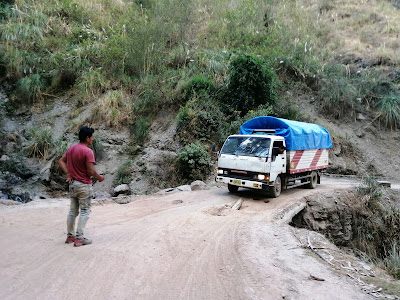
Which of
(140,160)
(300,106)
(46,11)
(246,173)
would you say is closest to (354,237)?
(246,173)

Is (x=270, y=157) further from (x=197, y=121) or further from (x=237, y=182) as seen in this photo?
(x=197, y=121)

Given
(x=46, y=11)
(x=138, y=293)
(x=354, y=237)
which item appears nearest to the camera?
(x=138, y=293)

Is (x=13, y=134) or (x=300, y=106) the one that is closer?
(x=13, y=134)

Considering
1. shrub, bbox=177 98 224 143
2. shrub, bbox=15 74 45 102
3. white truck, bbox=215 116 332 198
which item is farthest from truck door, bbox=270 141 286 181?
shrub, bbox=15 74 45 102

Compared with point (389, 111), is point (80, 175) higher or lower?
lower

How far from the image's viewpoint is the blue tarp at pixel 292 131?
32.3ft

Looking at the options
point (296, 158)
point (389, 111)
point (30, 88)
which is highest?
point (30, 88)

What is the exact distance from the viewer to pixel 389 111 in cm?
1869

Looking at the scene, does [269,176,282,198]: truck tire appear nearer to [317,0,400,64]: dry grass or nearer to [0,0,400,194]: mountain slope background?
[0,0,400,194]: mountain slope background

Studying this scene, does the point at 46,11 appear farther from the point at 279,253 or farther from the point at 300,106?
the point at 279,253

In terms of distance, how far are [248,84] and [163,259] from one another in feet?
42.2

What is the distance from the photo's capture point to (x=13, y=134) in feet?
46.7

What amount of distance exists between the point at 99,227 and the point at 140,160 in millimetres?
7924

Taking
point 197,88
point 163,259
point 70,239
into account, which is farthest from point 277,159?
point 197,88
